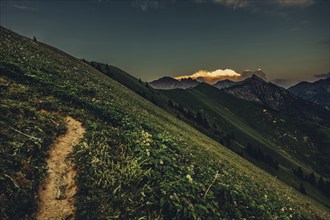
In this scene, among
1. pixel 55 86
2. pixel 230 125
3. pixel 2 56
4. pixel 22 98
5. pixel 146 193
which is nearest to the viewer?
pixel 146 193

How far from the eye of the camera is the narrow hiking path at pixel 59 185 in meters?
10.8

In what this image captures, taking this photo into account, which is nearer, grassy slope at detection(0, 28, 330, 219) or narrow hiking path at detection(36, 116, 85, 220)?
narrow hiking path at detection(36, 116, 85, 220)

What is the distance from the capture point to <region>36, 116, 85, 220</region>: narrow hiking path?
35.4 feet

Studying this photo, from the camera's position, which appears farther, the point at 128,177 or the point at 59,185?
the point at 128,177

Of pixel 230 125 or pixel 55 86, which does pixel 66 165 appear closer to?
pixel 55 86

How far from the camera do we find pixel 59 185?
468 inches

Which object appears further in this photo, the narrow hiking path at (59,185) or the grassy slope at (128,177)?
the grassy slope at (128,177)

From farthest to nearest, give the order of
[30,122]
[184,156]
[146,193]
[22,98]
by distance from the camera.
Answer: [184,156] → [22,98] → [30,122] → [146,193]

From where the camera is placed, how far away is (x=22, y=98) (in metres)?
16.9

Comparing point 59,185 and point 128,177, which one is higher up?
point 128,177

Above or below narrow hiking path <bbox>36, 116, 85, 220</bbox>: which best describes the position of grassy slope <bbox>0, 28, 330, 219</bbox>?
above

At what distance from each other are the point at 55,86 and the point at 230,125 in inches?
6122

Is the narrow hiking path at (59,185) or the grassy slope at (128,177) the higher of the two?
the grassy slope at (128,177)

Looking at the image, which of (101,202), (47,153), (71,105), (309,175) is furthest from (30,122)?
(309,175)
